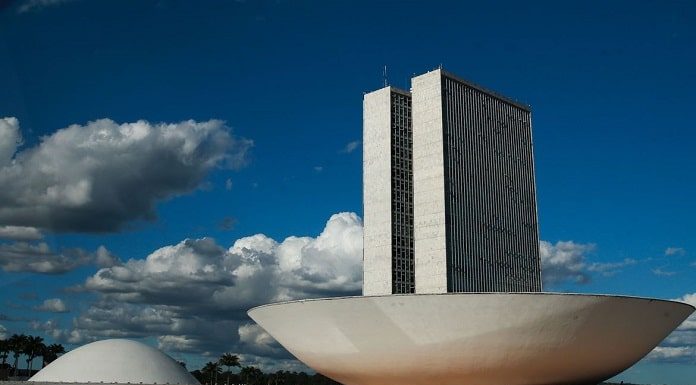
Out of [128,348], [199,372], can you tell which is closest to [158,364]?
[128,348]

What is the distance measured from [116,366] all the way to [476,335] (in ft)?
117

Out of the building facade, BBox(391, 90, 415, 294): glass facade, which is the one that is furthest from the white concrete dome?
BBox(391, 90, 415, 294): glass facade

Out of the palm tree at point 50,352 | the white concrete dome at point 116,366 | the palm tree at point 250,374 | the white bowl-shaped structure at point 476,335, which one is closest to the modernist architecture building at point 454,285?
the white bowl-shaped structure at point 476,335

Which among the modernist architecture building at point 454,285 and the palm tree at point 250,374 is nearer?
the modernist architecture building at point 454,285

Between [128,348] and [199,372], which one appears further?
[199,372]

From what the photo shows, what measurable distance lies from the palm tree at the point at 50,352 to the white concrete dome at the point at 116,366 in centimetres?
7750

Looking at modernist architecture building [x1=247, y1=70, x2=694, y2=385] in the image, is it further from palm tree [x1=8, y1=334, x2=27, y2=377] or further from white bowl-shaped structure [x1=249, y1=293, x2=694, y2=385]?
palm tree [x1=8, y1=334, x2=27, y2=377]

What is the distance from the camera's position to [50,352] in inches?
5477

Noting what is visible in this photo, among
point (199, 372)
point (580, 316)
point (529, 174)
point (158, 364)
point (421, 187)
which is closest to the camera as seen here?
point (580, 316)

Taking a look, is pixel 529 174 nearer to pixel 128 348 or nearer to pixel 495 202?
pixel 495 202

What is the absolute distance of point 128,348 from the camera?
2630 inches

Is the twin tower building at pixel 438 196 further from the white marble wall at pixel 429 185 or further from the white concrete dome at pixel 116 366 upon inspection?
the white concrete dome at pixel 116 366

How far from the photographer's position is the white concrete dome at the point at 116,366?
61781mm

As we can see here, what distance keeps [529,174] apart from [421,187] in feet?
69.0
